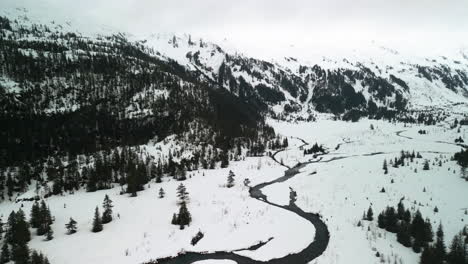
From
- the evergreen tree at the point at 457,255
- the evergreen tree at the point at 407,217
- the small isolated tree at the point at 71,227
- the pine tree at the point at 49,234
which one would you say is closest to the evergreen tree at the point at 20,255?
the pine tree at the point at 49,234

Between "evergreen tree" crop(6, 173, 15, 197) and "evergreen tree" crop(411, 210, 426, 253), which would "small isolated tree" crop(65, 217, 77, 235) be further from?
"evergreen tree" crop(6, 173, 15, 197)

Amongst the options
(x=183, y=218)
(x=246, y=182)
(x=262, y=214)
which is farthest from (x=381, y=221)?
(x=246, y=182)

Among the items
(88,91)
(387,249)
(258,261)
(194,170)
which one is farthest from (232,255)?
(88,91)

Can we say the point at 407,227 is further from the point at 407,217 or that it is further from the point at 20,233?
the point at 20,233

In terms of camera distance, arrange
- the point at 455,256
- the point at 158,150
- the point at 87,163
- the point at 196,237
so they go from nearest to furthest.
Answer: the point at 455,256
the point at 196,237
the point at 87,163
the point at 158,150

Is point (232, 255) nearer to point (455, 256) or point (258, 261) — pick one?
point (258, 261)

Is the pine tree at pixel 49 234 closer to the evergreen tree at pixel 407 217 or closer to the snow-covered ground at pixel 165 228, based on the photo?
the snow-covered ground at pixel 165 228
